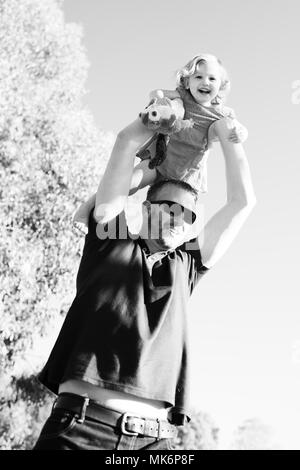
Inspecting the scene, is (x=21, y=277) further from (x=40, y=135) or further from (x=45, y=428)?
(x=45, y=428)

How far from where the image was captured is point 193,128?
7.59 ft

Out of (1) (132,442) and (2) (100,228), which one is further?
(2) (100,228)

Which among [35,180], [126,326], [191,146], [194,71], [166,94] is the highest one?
[35,180]

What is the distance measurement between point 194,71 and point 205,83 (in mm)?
69

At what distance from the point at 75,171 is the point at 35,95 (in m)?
1.97

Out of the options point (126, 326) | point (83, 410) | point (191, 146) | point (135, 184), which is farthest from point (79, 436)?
point (191, 146)

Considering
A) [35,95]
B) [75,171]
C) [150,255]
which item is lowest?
[150,255]

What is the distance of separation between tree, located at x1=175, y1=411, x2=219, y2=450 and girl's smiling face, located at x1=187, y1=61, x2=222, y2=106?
3207 cm

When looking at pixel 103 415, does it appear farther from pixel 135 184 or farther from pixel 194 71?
pixel 194 71

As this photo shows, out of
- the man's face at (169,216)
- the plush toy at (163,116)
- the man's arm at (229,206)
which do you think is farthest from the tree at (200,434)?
the plush toy at (163,116)

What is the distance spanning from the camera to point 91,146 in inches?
480

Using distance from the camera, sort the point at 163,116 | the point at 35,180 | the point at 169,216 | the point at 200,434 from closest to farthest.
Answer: the point at 163,116
the point at 169,216
the point at 35,180
the point at 200,434

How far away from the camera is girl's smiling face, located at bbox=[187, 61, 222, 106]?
2.36 m
